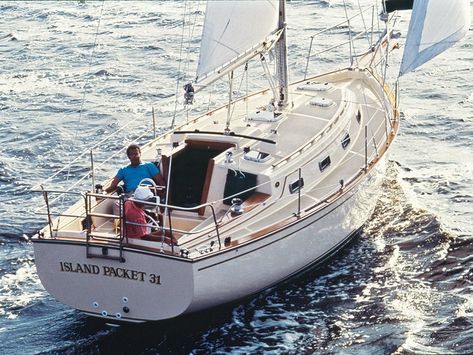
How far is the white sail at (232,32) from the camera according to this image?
1656 cm

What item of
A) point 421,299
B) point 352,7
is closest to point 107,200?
point 421,299

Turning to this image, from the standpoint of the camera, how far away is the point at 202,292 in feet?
49.6

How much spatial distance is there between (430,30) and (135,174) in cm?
749

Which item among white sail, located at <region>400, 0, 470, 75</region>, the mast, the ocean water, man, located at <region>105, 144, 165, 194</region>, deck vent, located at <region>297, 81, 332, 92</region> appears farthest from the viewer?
deck vent, located at <region>297, 81, 332, 92</region>

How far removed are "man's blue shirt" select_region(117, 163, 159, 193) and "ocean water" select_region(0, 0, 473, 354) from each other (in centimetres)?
177

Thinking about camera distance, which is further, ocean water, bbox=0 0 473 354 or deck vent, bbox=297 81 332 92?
deck vent, bbox=297 81 332 92

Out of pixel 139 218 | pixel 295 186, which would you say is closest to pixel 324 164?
pixel 295 186

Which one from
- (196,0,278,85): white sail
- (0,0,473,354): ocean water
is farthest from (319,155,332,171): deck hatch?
(196,0,278,85): white sail

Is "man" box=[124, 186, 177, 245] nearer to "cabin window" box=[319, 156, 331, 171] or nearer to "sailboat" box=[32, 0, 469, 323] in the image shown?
"sailboat" box=[32, 0, 469, 323]

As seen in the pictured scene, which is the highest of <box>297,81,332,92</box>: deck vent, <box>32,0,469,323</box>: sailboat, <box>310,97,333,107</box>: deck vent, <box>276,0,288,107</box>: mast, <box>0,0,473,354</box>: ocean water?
<box>276,0,288,107</box>: mast

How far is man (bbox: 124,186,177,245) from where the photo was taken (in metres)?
15.1

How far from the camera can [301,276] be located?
17.8 m

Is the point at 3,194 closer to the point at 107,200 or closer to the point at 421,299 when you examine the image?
the point at 107,200

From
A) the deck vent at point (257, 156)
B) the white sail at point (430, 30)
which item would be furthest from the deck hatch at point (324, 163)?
the white sail at point (430, 30)
